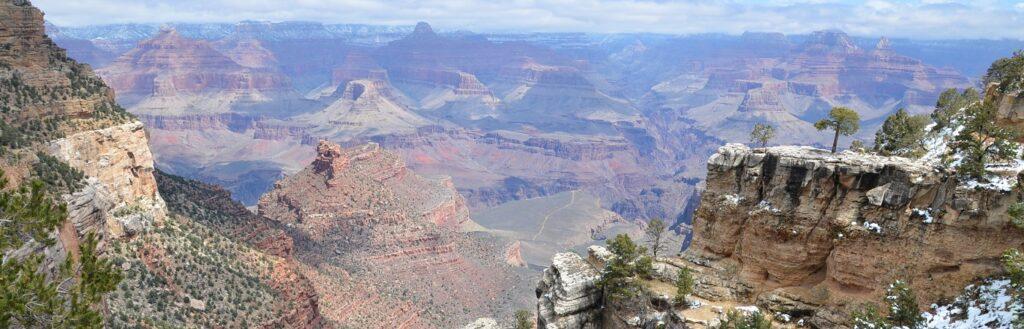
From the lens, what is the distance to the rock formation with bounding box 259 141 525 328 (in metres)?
80.8

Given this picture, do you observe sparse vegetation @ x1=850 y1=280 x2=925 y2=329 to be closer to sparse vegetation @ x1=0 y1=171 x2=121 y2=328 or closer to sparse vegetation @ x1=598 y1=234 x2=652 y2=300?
sparse vegetation @ x1=598 y1=234 x2=652 y2=300

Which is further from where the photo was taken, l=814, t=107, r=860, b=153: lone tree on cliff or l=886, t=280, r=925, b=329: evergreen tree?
l=814, t=107, r=860, b=153: lone tree on cliff

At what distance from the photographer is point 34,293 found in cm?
2325

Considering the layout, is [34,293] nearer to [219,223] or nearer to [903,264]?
[903,264]

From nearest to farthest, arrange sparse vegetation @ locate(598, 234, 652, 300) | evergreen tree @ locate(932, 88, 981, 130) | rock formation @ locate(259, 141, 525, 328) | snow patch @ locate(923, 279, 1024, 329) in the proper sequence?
1. snow patch @ locate(923, 279, 1024, 329)
2. sparse vegetation @ locate(598, 234, 652, 300)
3. evergreen tree @ locate(932, 88, 981, 130)
4. rock formation @ locate(259, 141, 525, 328)

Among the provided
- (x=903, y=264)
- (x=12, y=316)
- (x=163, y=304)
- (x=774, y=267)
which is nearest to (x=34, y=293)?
(x=12, y=316)

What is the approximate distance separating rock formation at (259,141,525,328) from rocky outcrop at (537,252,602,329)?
38.3 metres

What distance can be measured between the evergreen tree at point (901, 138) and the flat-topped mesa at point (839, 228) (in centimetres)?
1002

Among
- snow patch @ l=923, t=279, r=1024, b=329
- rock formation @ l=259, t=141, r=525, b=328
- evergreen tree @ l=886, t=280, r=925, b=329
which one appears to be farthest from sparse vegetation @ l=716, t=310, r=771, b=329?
rock formation @ l=259, t=141, r=525, b=328

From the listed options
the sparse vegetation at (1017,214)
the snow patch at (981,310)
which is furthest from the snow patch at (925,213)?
the snow patch at (981,310)

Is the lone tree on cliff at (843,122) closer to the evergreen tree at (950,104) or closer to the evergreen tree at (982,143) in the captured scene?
the evergreen tree at (950,104)

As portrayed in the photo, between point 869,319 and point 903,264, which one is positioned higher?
point 903,264

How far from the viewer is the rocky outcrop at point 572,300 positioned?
39.0 metres

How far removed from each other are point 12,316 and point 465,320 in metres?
71.6
